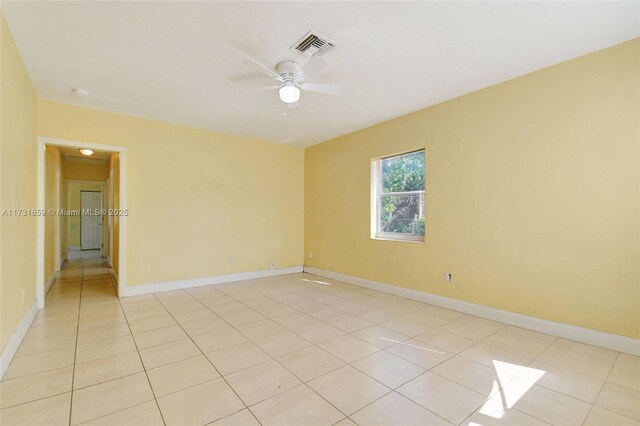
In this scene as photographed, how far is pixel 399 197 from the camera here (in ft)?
15.0

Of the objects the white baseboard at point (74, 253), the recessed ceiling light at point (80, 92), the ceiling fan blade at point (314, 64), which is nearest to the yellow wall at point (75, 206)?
the white baseboard at point (74, 253)

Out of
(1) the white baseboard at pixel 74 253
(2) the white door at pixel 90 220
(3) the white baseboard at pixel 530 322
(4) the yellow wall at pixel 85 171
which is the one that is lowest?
(1) the white baseboard at pixel 74 253

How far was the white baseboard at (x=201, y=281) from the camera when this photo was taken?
4410 mm

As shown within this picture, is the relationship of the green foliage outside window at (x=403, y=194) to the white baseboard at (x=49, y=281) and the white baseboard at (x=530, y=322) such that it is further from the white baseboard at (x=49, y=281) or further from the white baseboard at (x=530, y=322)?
the white baseboard at (x=49, y=281)

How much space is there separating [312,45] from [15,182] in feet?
9.41

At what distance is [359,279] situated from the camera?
5059 millimetres

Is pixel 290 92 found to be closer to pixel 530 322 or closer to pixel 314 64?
pixel 314 64

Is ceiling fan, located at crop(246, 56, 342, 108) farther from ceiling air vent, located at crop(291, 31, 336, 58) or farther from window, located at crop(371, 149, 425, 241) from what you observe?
window, located at crop(371, 149, 425, 241)

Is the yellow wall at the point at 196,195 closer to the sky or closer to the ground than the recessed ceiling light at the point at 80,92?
closer to the ground

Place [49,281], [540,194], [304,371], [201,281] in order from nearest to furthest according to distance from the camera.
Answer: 1. [304,371]
2. [540,194]
3. [49,281]
4. [201,281]

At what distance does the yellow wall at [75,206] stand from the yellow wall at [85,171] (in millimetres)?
1189

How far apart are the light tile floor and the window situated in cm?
132

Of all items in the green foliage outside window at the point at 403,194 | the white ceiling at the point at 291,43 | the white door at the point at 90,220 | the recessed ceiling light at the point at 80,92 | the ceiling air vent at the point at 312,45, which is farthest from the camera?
the white door at the point at 90,220

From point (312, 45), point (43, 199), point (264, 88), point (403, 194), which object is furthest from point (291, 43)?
point (43, 199)
